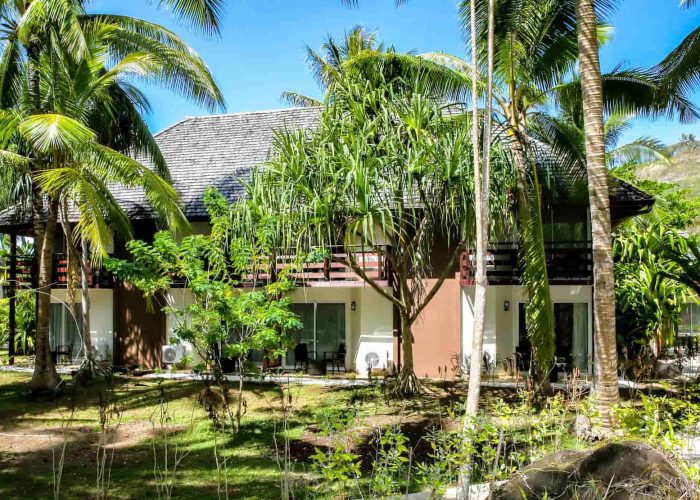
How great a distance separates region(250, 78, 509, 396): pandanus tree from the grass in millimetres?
3301

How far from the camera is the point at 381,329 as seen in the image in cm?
1700

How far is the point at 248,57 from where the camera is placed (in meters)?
13.1

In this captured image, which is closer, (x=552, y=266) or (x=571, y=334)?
(x=552, y=266)

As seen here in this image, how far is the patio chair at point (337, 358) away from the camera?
17359 mm

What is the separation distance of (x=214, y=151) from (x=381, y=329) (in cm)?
898

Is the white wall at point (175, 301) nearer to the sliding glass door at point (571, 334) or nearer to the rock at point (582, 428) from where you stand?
the sliding glass door at point (571, 334)

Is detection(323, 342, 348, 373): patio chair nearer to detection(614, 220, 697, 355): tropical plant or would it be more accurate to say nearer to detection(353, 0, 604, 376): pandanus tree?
detection(353, 0, 604, 376): pandanus tree

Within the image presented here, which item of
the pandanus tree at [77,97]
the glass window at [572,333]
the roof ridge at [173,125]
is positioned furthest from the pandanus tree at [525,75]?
the roof ridge at [173,125]

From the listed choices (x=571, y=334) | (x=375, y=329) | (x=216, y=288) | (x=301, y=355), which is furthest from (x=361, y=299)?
(x=216, y=288)

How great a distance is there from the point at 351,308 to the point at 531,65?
28.5 feet

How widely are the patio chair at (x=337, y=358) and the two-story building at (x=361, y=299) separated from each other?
18 centimetres

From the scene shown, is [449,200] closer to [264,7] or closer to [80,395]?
[264,7]

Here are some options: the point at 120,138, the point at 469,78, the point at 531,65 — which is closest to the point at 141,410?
the point at 120,138

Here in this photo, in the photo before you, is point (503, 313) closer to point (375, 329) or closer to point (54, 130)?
point (375, 329)
